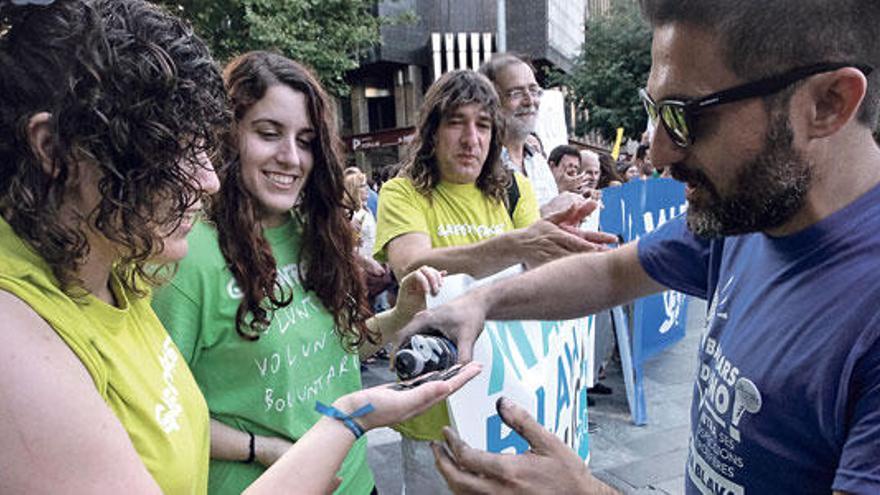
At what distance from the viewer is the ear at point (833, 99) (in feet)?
4.11

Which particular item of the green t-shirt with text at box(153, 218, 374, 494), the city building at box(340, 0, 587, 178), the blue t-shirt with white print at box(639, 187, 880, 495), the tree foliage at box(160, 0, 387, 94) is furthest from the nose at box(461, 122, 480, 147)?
the city building at box(340, 0, 587, 178)

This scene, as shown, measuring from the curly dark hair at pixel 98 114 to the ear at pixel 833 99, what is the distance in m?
1.23

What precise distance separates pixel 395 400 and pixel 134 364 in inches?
22.4

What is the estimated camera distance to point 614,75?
26.0m

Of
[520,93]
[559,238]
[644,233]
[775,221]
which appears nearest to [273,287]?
[559,238]

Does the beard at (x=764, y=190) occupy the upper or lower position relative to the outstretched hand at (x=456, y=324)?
upper

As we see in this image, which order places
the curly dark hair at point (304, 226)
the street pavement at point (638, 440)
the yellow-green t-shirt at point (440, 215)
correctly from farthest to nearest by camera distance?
1. the street pavement at point (638, 440)
2. the yellow-green t-shirt at point (440, 215)
3. the curly dark hair at point (304, 226)

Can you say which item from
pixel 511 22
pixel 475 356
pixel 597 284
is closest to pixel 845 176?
pixel 597 284

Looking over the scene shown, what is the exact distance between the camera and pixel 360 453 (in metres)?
2.05

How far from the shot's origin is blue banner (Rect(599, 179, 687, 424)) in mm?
4855

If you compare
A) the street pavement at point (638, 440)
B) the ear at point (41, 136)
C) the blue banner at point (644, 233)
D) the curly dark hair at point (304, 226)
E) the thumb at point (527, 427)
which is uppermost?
the ear at point (41, 136)

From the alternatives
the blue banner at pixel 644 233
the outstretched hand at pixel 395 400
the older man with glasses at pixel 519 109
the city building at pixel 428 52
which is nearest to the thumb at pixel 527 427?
the outstretched hand at pixel 395 400

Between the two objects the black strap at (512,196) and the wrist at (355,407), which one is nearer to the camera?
the wrist at (355,407)

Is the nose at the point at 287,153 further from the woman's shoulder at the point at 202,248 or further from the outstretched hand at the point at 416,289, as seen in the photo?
the outstretched hand at the point at 416,289
